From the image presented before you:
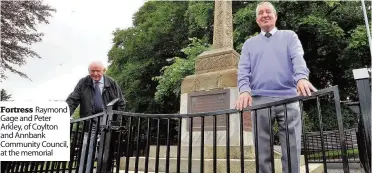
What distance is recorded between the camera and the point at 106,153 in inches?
109

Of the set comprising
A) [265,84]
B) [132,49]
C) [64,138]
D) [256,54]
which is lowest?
[64,138]

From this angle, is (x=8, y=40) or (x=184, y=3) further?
(x=184, y=3)

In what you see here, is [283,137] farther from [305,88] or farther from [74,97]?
[74,97]

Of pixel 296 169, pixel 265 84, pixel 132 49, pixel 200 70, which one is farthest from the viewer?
pixel 132 49

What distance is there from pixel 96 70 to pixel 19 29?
1170 cm

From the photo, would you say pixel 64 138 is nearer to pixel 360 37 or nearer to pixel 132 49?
A: pixel 360 37

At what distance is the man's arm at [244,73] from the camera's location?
8.84 ft

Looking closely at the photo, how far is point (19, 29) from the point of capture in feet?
45.1

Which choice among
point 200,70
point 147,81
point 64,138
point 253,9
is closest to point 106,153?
point 64,138

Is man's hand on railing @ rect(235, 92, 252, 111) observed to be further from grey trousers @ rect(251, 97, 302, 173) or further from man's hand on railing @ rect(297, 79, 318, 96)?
man's hand on railing @ rect(297, 79, 318, 96)

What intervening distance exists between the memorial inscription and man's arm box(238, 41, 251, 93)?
9.74ft

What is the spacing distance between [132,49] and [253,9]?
8791 millimetres

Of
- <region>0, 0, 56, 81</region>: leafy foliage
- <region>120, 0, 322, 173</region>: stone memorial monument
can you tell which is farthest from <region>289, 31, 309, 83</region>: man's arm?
<region>0, 0, 56, 81</region>: leafy foliage

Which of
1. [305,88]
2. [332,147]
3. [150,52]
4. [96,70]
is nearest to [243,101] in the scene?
[305,88]
